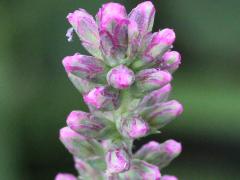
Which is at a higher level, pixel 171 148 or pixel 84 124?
pixel 84 124

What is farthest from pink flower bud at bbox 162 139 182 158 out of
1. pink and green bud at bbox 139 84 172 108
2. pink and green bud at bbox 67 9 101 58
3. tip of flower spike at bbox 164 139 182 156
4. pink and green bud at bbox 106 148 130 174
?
pink and green bud at bbox 67 9 101 58

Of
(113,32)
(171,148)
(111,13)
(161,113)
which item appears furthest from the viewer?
(171,148)

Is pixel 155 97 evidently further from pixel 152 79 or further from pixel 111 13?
pixel 111 13

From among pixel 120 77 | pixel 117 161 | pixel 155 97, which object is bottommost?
pixel 117 161

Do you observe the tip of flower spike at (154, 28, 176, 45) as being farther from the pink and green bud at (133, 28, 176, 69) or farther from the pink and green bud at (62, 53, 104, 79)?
the pink and green bud at (62, 53, 104, 79)

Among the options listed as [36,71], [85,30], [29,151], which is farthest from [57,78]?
[85,30]

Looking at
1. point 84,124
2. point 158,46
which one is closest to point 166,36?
point 158,46

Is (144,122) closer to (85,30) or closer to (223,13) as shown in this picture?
(85,30)

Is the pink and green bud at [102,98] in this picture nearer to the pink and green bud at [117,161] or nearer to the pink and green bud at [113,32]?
the pink and green bud at [113,32]
